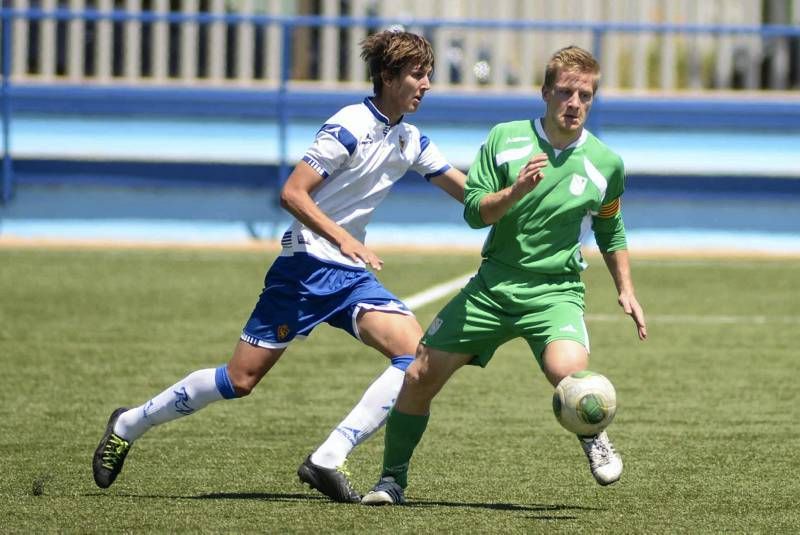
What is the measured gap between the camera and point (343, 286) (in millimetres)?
6355

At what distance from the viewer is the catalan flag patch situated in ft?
20.0

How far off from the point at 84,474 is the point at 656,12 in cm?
1602

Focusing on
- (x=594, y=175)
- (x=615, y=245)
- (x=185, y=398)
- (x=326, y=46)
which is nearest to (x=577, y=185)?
(x=594, y=175)

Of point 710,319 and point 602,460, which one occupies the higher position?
point 602,460

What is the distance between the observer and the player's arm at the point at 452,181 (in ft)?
21.8

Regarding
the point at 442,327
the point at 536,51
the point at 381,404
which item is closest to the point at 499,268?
the point at 442,327

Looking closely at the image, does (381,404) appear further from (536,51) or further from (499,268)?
(536,51)

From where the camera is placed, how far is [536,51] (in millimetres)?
22875

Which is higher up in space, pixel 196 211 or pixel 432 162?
pixel 432 162

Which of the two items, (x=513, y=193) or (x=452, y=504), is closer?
(x=513, y=193)

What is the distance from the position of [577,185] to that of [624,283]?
0.47m

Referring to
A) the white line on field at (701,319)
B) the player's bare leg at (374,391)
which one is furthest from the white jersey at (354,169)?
the white line on field at (701,319)

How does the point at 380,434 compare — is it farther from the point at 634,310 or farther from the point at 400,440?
the point at 634,310

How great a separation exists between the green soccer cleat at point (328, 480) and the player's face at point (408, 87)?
141 centimetres
